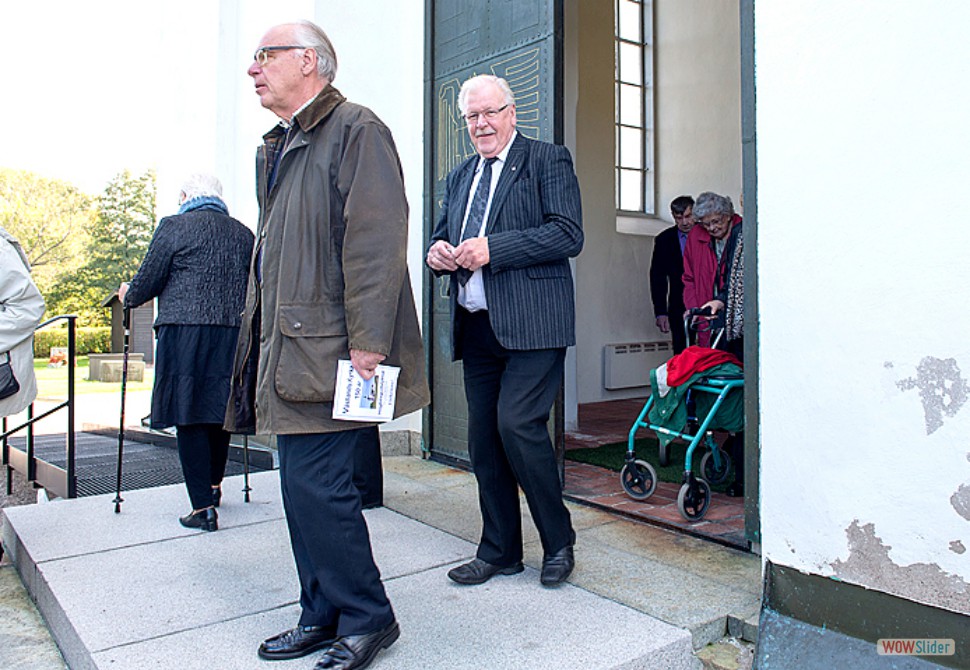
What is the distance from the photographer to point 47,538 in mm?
3686

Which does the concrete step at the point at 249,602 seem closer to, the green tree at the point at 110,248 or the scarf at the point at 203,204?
the scarf at the point at 203,204

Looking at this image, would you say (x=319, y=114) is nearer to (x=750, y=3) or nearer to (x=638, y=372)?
(x=750, y=3)

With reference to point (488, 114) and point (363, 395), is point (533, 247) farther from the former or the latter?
point (363, 395)

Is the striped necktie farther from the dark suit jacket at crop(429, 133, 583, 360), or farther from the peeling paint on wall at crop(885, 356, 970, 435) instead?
the peeling paint on wall at crop(885, 356, 970, 435)

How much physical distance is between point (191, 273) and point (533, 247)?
5.98ft

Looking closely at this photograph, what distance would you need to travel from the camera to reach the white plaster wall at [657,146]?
315 inches

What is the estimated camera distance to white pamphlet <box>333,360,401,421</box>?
90.0 inches

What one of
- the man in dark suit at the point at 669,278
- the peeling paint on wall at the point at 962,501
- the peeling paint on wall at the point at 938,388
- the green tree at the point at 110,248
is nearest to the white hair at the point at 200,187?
the peeling paint on wall at the point at 938,388

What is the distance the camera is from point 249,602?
2.92 meters

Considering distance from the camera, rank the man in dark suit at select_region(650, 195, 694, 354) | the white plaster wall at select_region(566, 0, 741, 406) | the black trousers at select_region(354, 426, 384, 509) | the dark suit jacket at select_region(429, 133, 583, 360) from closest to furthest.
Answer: the dark suit jacket at select_region(429, 133, 583, 360) < the black trousers at select_region(354, 426, 384, 509) < the man in dark suit at select_region(650, 195, 694, 354) < the white plaster wall at select_region(566, 0, 741, 406)

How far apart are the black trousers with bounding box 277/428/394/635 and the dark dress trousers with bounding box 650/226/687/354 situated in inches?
210

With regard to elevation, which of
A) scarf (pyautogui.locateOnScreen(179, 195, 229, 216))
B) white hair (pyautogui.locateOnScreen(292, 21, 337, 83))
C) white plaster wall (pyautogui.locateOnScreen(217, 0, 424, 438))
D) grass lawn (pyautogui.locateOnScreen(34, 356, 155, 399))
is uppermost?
white plaster wall (pyautogui.locateOnScreen(217, 0, 424, 438))

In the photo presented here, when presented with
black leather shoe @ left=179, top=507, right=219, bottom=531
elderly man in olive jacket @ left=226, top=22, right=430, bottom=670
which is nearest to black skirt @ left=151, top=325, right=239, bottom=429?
black leather shoe @ left=179, top=507, right=219, bottom=531

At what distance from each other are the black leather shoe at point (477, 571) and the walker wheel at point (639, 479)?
1.30 metres
